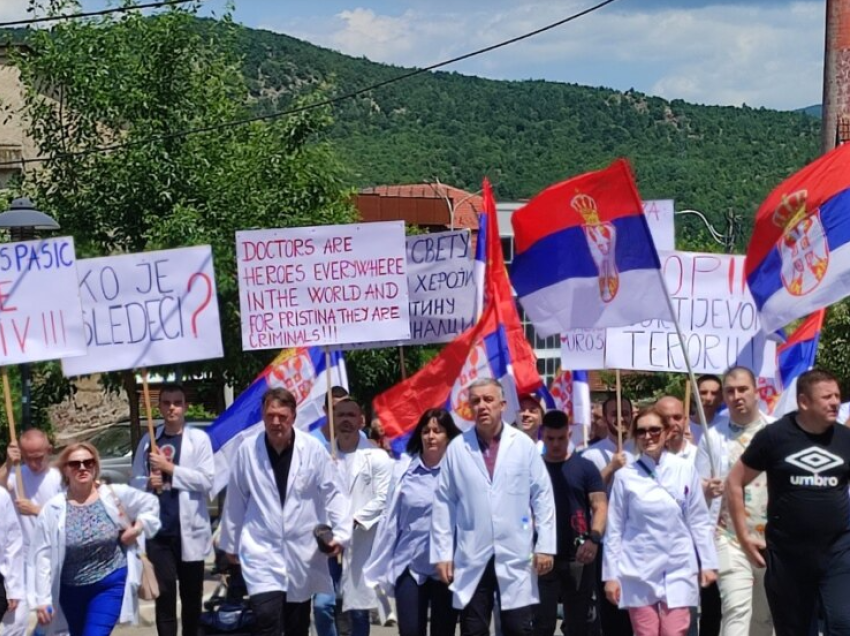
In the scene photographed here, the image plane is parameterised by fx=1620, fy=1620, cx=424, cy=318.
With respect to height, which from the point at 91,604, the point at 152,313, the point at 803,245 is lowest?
the point at 91,604

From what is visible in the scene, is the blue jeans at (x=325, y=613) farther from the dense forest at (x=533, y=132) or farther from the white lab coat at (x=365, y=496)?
the dense forest at (x=533, y=132)

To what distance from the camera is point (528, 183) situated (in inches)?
4424

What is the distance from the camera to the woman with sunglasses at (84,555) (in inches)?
332

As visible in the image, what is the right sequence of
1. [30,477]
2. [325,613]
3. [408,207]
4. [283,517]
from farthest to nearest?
[408,207] → [30,477] → [325,613] → [283,517]

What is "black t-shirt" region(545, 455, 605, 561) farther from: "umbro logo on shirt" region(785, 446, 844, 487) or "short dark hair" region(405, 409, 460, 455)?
"umbro logo on shirt" region(785, 446, 844, 487)

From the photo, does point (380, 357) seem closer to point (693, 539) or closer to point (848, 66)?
→ point (848, 66)

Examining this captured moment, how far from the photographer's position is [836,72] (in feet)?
71.9

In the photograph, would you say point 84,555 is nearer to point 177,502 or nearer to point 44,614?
point 44,614

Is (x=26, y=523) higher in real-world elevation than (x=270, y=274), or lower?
lower

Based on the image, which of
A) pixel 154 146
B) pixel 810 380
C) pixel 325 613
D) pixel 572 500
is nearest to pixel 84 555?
pixel 325 613

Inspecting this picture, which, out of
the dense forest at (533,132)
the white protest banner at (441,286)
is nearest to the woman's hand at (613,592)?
the white protest banner at (441,286)

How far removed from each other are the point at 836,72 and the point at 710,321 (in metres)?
11.1

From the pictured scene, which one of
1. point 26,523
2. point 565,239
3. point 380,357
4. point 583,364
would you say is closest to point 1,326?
point 26,523

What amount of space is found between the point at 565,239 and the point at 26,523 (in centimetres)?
390
